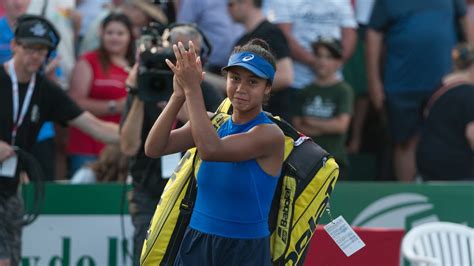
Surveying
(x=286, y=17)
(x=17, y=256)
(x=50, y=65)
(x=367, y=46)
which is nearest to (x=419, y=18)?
(x=367, y=46)

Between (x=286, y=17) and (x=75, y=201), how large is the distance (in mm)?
2479

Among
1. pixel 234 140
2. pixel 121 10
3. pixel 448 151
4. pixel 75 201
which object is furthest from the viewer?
pixel 121 10

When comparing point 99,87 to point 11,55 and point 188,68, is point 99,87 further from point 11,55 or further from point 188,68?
point 188,68

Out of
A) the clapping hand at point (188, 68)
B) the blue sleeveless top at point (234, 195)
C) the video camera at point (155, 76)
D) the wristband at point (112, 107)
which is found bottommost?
the wristband at point (112, 107)

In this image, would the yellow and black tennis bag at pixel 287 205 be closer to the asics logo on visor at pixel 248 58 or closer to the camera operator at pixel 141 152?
the asics logo on visor at pixel 248 58

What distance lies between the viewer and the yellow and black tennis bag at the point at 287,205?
18.6ft

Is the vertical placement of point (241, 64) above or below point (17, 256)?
above

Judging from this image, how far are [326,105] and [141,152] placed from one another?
2.77m

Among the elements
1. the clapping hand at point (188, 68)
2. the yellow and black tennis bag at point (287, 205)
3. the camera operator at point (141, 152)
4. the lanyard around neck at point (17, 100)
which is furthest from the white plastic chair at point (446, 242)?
the clapping hand at point (188, 68)

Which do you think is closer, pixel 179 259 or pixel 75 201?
pixel 179 259

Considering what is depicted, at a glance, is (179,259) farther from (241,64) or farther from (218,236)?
(241,64)

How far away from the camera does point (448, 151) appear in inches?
371

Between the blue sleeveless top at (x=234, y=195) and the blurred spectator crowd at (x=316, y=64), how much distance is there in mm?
3577

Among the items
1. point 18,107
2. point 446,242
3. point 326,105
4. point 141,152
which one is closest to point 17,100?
point 18,107
